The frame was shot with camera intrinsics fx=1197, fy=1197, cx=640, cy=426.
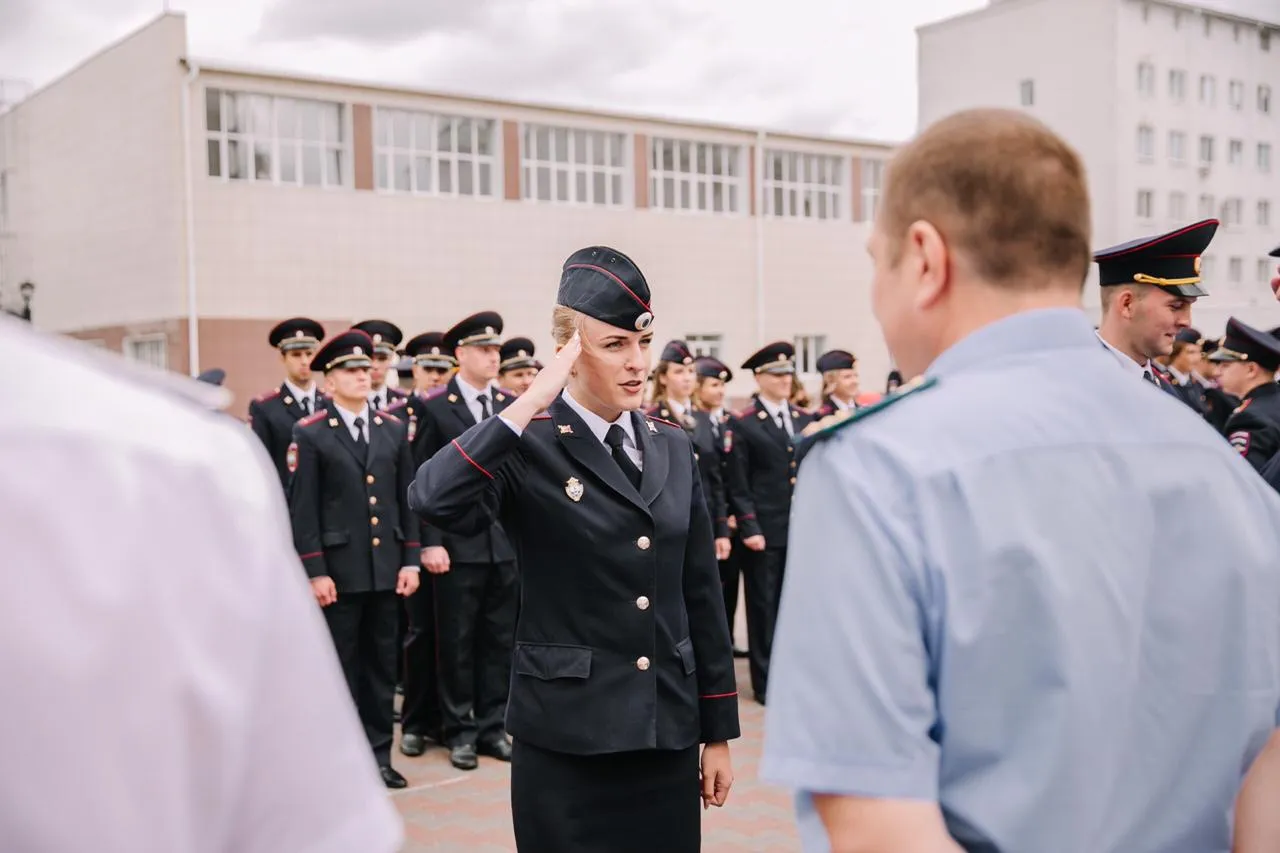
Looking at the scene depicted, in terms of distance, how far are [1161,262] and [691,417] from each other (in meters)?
5.48

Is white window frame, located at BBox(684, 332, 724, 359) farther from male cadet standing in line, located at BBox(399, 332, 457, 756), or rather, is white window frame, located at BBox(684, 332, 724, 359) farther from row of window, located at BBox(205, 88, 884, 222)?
male cadet standing in line, located at BBox(399, 332, 457, 756)

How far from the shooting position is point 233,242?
24.7 m

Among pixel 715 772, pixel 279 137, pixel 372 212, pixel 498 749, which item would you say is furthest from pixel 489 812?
pixel 372 212

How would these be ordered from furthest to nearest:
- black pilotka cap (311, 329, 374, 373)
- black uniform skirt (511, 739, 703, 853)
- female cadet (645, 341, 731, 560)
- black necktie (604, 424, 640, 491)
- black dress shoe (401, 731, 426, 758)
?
female cadet (645, 341, 731, 560), black dress shoe (401, 731, 426, 758), black pilotka cap (311, 329, 374, 373), black necktie (604, 424, 640, 491), black uniform skirt (511, 739, 703, 853)

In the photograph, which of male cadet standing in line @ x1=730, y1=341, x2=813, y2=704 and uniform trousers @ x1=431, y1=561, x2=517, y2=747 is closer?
uniform trousers @ x1=431, y1=561, x2=517, y2=747

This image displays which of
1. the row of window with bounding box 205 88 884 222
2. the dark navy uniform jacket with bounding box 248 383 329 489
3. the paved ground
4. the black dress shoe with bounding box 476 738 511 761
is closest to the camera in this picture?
the paved ground

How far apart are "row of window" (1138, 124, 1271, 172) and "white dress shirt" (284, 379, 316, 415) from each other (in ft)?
143

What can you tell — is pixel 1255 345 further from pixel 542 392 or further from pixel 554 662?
pixel 554 662

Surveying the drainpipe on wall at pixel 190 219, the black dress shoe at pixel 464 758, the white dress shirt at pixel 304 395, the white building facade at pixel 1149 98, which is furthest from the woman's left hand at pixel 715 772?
the white building facade at pixel 1149 98

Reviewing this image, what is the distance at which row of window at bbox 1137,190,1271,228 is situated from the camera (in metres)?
45.8

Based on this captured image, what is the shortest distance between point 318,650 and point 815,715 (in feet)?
2.33

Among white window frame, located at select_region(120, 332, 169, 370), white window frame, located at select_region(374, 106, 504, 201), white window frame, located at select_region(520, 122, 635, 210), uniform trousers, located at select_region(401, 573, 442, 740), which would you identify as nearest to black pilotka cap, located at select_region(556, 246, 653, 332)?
uniform trousers, located at select_region(401, 573, 442, 740)

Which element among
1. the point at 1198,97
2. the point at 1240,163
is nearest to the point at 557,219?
the point at 1198,97

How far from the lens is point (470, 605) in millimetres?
7078
